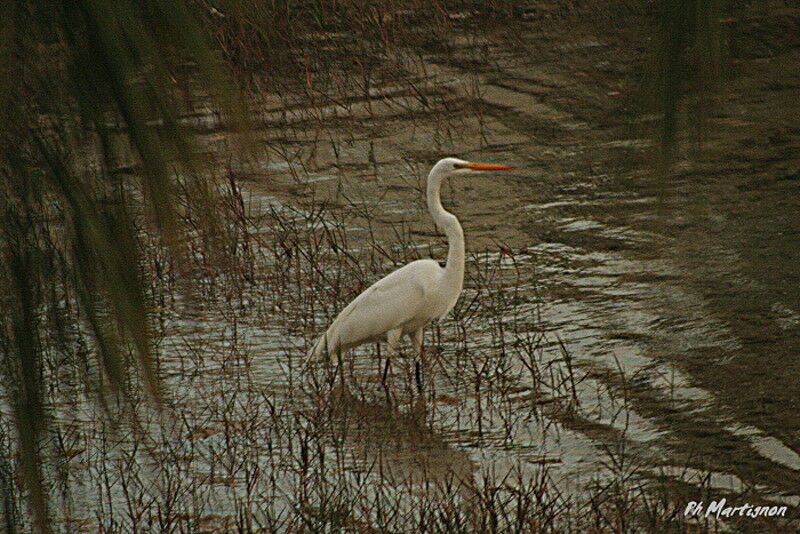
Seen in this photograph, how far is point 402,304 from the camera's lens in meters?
5.05

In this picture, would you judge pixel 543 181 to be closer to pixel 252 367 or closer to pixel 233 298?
pixel 233 298

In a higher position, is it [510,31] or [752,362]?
[510,31]

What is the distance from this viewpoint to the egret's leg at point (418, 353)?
191 inches

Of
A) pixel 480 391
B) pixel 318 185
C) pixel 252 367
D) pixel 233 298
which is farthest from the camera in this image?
pixel 318 185

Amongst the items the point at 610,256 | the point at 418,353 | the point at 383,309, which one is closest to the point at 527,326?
the point at 418,353

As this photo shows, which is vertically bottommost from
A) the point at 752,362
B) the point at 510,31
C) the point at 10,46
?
the point at 752,362

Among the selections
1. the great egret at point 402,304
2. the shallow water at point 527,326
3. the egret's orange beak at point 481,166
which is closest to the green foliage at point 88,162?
the shallow water at point 527,326

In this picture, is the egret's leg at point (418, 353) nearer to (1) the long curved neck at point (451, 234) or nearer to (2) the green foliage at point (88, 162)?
(1) the long curved neck at point (451, 234)

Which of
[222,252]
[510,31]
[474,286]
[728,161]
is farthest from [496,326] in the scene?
[510,31]

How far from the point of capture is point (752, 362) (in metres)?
4.80

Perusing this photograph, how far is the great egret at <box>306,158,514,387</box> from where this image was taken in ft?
16.4

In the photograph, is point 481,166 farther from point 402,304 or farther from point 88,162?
point 88,162

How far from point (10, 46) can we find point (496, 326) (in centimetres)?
481

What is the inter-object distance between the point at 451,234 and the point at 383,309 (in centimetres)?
57
